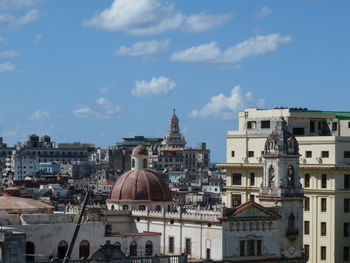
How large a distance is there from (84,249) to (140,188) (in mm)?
16922

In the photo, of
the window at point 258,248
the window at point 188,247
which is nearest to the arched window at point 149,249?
the window at point 188,247

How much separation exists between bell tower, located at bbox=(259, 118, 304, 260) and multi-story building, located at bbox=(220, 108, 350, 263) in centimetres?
460

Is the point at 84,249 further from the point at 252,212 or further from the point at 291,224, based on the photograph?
the point at 291,224

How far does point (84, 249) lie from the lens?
252 ft

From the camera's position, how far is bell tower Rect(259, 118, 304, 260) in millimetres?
85375

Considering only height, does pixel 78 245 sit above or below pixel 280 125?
below

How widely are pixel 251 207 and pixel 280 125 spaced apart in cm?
867

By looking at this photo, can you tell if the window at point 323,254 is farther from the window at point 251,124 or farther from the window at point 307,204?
the window at point 251,124

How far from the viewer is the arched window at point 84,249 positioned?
76.4 meters

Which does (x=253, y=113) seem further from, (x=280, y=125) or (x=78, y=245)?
(x=78, y=245)

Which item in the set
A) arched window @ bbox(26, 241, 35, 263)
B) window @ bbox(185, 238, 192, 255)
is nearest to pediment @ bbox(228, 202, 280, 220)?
window @ bbox(185, 238, 192, 255)

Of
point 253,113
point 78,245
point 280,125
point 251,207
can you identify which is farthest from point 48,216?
point 253,113

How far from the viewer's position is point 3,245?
63.6 metres

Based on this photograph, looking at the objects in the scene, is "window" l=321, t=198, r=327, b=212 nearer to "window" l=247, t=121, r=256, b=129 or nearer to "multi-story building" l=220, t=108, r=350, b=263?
"multi-story building" l=220, t=108, r=350, b=263
